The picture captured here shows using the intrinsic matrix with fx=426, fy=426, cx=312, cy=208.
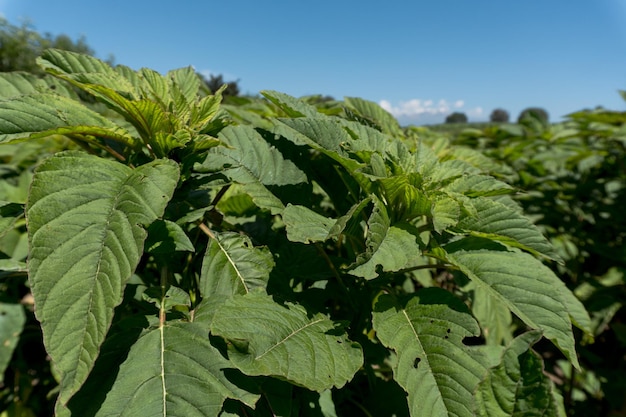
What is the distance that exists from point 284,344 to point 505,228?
667mm

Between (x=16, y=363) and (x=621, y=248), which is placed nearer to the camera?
(x=16, y=363)

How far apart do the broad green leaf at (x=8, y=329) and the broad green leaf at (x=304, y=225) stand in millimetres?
1473

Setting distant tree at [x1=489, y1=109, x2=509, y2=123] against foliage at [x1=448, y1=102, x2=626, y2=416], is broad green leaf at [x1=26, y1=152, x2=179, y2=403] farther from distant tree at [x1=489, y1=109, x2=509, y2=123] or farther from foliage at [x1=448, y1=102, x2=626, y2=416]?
distant tree at [x1=489, y1=109, x2=509, y2=123]

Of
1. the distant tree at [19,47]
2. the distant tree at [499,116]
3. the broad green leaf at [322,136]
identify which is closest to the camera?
the broad green leaf at [322,136]

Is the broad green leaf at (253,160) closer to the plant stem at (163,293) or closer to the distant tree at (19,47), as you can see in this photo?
the plant stem at (163,293)

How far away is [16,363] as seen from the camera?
6.70ft

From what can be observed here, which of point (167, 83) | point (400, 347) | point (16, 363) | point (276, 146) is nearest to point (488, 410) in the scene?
point (400, 347)

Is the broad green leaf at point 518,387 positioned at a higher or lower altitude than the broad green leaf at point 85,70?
lower

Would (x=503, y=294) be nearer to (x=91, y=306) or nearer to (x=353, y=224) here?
(x=353, y=224)

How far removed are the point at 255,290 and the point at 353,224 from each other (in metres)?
0.31

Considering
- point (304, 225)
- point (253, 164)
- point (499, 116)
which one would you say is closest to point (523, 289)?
point (304, 225)

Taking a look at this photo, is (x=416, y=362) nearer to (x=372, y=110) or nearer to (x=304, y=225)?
(x=304, y=225)

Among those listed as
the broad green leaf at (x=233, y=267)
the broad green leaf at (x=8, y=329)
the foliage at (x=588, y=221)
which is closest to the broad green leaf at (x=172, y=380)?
the broad green leaf at (x=233, y=267)

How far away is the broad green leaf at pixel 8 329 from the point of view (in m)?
1.77
